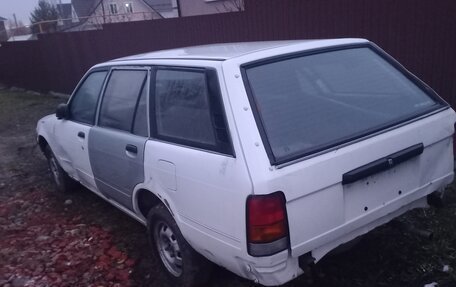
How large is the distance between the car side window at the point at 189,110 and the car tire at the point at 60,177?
9.19 feet

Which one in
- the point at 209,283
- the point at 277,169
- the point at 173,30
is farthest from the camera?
the point at 173,30

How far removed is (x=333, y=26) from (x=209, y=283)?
4.19 meters

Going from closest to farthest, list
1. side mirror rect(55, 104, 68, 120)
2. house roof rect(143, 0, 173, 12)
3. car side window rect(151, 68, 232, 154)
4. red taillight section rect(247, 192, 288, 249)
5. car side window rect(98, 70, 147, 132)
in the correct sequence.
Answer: red taillight section rect(247, 192, 288, 249) → car side window rect(151, 68, 232, 154) → car side window rect(98, 70, 147, 132) → side mirror rect(55, 104, 68, 120) → house roof rect(143, 0, 173, 12)

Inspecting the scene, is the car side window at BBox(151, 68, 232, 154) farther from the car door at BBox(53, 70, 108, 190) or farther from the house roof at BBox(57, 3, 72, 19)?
the house roof at BBox(57, 3, 72, 19)

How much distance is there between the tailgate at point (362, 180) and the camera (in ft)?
8.15

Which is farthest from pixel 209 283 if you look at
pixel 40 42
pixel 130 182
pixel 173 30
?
pixel 40 42

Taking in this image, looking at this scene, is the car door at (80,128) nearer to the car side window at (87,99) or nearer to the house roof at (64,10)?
the car side window at (87,99)

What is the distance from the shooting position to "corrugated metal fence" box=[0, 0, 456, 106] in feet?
17.0

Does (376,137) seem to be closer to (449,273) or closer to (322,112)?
(322,112)

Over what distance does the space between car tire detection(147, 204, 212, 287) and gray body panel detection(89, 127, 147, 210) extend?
0.34m

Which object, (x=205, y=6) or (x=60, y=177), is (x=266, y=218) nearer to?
(x=60, y=177)

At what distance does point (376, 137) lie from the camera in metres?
2.80

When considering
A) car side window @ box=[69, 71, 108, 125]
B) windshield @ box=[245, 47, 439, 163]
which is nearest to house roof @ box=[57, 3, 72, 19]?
car side window @ box=[69, 71, 108, 125]

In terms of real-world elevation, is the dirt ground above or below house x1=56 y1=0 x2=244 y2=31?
below
